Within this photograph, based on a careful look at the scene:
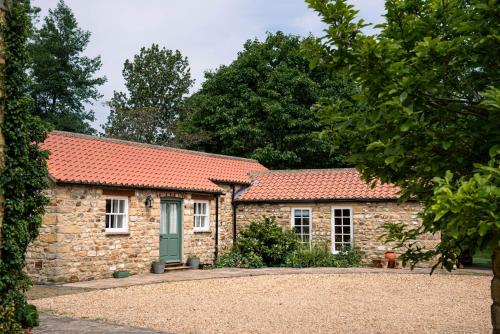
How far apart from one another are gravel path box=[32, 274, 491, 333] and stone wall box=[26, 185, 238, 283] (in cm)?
231

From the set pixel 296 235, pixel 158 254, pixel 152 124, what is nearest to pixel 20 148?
pixel 158 254

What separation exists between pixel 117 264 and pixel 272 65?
2220cm

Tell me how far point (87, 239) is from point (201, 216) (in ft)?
18.0

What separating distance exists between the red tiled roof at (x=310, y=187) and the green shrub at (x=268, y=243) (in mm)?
1441

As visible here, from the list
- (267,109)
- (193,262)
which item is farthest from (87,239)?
(267,109)

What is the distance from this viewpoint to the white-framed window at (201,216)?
19969 mm

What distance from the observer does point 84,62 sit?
42.2 meters

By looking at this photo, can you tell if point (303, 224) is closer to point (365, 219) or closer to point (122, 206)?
point (365, 219)

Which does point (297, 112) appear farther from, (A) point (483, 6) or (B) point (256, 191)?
(A) point (483, 6)

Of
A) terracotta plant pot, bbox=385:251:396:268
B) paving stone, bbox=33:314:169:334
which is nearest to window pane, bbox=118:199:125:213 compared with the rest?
paving stone, bbox=33:314:169:334

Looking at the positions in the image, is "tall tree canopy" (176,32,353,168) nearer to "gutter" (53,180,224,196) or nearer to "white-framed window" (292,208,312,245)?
"white-framed window" (292,208,312,245)

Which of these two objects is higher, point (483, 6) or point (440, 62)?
point (483, 6)

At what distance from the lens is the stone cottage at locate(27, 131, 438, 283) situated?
49.6ft

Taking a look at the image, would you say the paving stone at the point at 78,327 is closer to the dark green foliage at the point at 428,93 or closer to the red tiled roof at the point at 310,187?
the dark green foliage at the point at 428,93
